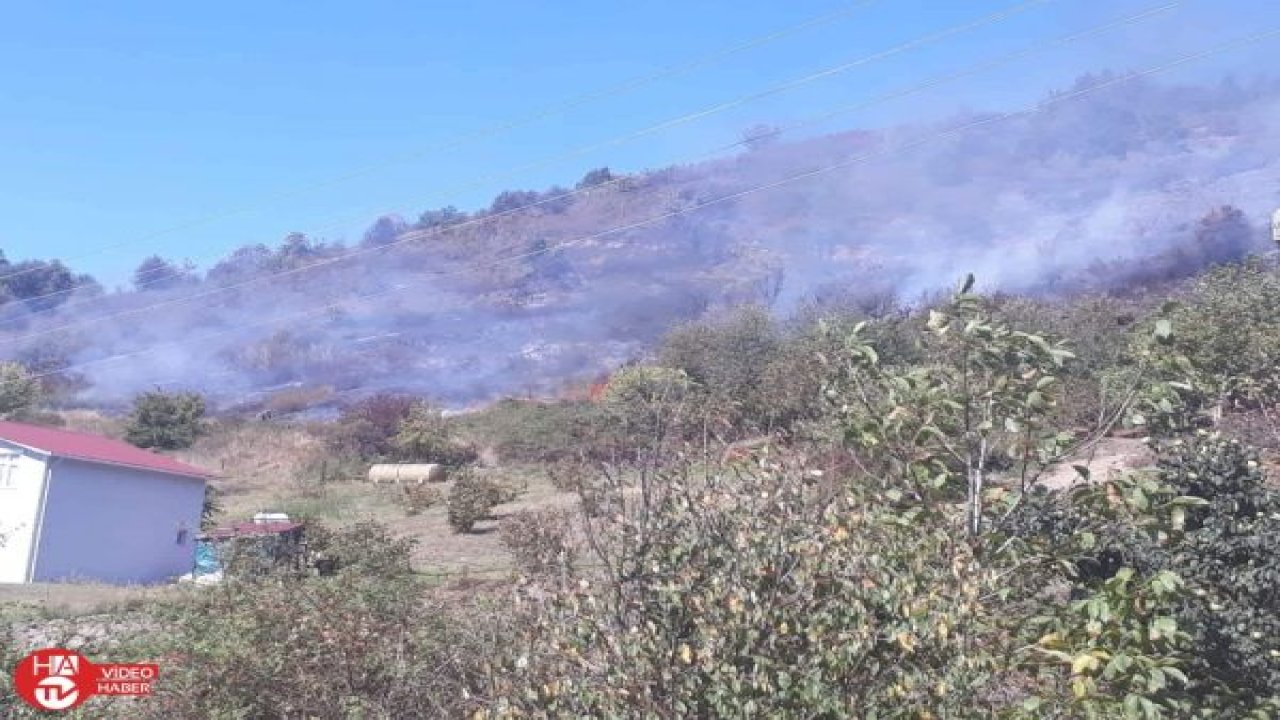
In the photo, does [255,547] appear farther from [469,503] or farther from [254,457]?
[254,457]

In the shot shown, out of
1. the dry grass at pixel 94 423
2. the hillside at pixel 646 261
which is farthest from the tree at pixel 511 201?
the dry grass at pixel 94 423

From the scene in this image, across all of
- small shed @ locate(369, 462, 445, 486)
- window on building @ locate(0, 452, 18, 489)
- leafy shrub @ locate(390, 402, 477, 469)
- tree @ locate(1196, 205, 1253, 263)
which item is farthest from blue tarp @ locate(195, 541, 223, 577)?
tree @ locate(1196, 205, 1253, 263)

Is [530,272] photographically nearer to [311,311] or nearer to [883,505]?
[311,311]

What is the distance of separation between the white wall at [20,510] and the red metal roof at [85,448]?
0.27 m

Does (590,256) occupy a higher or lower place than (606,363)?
higher

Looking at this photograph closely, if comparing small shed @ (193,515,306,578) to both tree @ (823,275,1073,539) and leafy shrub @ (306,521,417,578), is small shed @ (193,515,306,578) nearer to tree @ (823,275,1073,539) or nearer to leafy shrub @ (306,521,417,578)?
leafy shrub @ (306,521,417,578)

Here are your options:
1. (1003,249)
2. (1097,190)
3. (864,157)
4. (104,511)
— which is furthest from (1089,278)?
(104,511)

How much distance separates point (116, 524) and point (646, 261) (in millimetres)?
46094

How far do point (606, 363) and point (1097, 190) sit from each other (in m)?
33.8

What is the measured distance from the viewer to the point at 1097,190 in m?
62.4

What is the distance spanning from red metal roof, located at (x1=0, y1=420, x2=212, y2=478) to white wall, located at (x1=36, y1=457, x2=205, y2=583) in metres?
0.21

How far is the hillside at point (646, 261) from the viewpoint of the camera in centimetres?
4947

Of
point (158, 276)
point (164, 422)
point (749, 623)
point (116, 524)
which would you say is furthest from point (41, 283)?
point (749, 623)

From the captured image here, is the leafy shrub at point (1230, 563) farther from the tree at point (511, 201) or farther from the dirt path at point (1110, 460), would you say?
the tree at point (511, 201)
